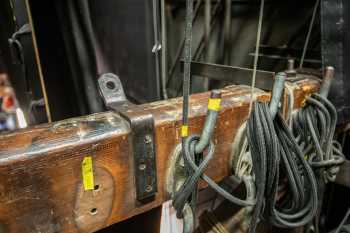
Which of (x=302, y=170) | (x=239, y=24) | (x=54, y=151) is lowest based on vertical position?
(x=302, y=170)

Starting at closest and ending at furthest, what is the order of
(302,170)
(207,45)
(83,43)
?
(302,170) < (83,43) < (207,45)

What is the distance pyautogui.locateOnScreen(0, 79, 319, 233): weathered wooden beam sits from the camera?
44cm

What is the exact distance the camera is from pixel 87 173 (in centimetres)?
50

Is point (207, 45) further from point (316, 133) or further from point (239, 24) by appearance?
point (316, 133)

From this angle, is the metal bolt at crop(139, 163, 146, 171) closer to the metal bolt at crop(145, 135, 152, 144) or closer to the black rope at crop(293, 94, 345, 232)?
the metal bolt at crop(145, 135, 152, 144)

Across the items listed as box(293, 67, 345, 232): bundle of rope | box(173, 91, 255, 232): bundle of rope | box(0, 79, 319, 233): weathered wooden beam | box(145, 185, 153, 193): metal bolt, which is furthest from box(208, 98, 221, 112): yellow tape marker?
box(293, 67, 345, 232): bundle of rope

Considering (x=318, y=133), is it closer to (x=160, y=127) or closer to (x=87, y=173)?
(x=160, y=127)

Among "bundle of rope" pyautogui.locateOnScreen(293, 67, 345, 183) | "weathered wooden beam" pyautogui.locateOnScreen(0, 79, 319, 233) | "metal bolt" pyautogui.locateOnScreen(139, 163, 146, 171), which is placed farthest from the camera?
"bundle of rope" pyautogui.locateOnScreen(293, 67, 345, 183)

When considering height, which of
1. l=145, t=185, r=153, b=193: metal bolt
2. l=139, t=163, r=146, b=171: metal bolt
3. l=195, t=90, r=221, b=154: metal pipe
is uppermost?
l=195, t=90, r=221, b=154: metal pipe

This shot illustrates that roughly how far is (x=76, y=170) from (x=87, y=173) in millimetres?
23

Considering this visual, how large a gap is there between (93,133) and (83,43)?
865 millimetres

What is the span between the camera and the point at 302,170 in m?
0.69

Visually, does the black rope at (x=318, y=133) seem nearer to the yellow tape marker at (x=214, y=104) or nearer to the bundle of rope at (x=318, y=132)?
the bundle of rope at (x=318, y=132)

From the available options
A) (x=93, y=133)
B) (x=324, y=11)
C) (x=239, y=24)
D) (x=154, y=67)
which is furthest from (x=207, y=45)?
(x=93, y=133)
